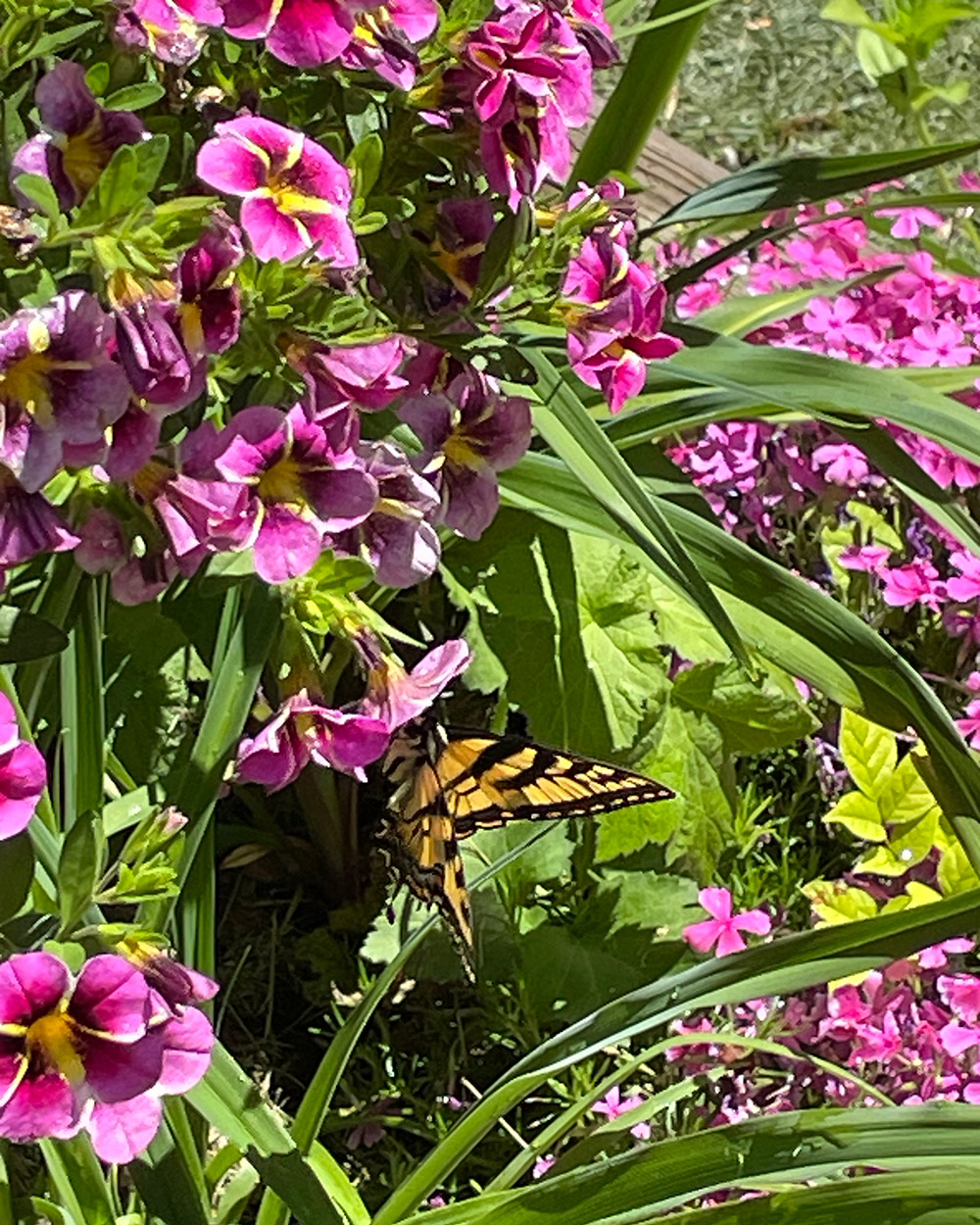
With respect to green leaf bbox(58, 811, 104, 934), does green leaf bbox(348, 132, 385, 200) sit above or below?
above

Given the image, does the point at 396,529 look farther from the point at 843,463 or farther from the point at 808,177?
the point at 843,463

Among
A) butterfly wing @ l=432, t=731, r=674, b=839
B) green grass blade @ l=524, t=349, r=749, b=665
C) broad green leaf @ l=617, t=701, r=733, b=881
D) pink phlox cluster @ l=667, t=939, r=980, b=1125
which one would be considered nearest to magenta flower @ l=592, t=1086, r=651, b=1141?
pink phlox cluster @ l=667, t=939, r=980, b=1125

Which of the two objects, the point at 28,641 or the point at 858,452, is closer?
the point at 28,641

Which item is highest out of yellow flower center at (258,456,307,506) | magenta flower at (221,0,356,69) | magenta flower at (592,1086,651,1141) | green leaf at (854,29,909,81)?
magenta flower at (221,0,356,69)

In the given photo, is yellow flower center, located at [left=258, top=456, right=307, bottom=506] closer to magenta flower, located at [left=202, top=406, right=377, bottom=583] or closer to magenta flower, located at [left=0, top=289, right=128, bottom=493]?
magenta flower, located at [left=202, top=406, right=377, bottom=583]

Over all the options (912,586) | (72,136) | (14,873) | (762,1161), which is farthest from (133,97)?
(912,586)

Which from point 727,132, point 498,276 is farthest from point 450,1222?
point 727,132

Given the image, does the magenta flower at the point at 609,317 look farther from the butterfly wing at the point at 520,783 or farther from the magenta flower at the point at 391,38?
the butterfly wing at the point at 520,783
